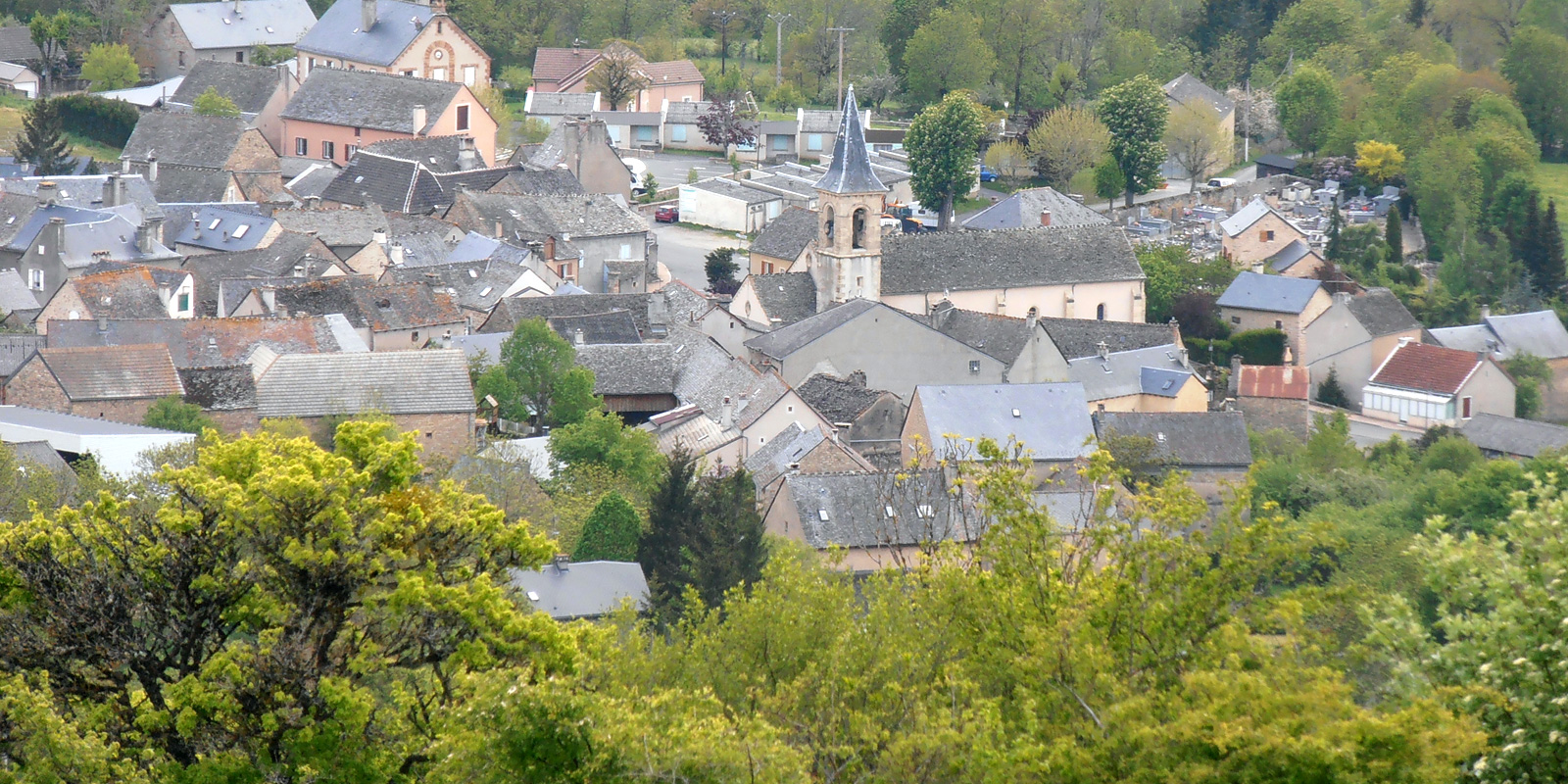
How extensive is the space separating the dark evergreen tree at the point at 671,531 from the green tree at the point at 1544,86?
64893 mm

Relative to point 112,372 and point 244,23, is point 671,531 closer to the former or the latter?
point 112,372

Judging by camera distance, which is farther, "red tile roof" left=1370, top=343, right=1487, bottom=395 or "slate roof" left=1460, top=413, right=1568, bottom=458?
"red tile roof" left=1370, top=343, right=1487, bottom=395

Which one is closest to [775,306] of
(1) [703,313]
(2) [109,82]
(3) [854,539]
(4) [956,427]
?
(1) [703,313]

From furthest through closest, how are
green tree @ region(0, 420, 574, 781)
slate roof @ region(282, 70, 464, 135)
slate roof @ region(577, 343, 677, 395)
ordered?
slate roof @ region(282, 70, 464, 135), slate roof @ region(577, 343, 677, 395), green tree @ region(0, 420, 574, 781)

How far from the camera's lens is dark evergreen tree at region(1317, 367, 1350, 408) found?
57.8m

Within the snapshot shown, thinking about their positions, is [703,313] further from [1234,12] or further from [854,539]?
[1234,12]

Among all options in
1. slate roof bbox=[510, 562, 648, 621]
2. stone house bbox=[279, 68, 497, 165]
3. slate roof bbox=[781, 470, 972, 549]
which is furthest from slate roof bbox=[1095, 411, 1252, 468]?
stone house bbox=[279, 68, 497, 165]

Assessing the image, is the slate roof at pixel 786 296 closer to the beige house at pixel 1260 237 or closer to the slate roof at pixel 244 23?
the beige house at pixel 1260 237

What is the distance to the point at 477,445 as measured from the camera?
40.7 metres

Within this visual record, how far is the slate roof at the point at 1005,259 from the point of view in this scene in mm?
56219

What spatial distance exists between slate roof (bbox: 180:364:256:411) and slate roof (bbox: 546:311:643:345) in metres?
10.1

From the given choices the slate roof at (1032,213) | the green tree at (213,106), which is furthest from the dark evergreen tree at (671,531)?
the green tree at (213,106)

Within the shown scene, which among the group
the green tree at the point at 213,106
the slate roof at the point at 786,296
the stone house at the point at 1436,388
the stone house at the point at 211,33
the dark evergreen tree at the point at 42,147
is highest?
the stone house at the point at 211,33

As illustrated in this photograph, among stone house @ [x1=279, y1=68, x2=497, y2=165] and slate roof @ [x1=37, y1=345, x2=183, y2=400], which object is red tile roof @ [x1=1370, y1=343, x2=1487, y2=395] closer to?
stone house @ [x1=279, y1=68, x2=497, y2=165]
